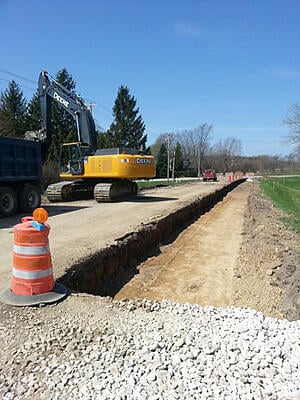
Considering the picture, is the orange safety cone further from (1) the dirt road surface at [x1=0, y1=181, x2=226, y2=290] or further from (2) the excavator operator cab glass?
(2) the excavator operator cab glass

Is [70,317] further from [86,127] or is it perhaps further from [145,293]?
[86,127]

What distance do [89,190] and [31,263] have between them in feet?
45.0

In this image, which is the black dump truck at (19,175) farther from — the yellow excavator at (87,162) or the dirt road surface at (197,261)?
the yellow excavator at (87,162)

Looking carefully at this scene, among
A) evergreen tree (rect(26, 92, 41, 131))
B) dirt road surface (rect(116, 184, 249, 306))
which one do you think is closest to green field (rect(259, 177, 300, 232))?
dirt road surface (rect(116, 184, 249, 306))

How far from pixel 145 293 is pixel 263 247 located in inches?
141

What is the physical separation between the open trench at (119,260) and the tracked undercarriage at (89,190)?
389 centimetres

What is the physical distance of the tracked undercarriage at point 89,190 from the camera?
15.2 meters

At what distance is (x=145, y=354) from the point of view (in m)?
2.96

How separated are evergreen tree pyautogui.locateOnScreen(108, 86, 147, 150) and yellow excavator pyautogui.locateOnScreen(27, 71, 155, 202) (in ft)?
148

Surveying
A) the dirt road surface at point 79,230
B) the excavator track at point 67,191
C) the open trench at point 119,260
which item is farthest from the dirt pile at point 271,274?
the excavator track at point 67,191

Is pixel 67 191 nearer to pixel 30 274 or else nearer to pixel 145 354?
pixel 30 274

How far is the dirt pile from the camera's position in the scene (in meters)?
5.46

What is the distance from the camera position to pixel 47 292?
13.5 ft

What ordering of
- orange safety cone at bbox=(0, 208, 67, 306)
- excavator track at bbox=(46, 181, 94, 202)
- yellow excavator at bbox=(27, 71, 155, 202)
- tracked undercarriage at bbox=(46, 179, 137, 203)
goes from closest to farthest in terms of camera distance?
orange safety cone at bbox=(0, 208, 67, 306) < yellow excavator at bbox=(27, 71, 155, 202) < tracked undercarriage at bbox=(46, 179, 137, 203) < excavator track at bbox=(46, 181, 94, 202)
